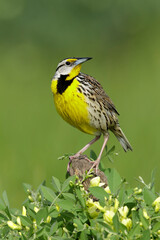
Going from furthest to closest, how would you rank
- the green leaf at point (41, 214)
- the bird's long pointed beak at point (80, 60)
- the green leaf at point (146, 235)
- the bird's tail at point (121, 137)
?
the bird's tail at point (121, 137) → the bird's long pointed beak at point (80, 60) → the green leaf at point (41, 214) → the green leaf at point (146, 235)

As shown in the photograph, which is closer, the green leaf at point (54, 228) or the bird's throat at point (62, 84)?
the green leaf at point (54, 228)

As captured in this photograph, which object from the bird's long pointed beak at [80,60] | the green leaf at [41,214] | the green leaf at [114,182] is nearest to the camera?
the green leaf at [41,214]

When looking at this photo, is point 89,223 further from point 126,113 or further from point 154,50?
point 154,50

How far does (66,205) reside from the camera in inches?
53.0

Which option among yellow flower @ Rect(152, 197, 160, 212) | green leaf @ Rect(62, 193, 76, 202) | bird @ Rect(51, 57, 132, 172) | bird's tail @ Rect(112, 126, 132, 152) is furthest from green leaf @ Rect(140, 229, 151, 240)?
bird's tail @ Rect(112, 126, 132, 152)

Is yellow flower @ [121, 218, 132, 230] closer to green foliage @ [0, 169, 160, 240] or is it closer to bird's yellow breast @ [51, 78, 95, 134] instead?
green foliage @ [0, 169, 160, 240]

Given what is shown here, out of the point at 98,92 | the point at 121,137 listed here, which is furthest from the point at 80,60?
the point at 121,137

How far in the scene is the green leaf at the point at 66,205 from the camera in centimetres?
134

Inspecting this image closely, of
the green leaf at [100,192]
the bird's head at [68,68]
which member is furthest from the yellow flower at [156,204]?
the bird's head at [68,68]

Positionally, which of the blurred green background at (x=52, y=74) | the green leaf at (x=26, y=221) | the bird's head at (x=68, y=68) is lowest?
the blurred green background at (x=52, y=74)

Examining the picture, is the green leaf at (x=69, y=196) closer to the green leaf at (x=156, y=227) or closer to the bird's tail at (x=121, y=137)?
the green leaf at (x=156, y=227)

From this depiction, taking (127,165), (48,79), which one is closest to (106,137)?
(127,165)

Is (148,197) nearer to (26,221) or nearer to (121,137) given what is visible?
(26,221)

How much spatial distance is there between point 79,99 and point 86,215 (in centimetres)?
107
